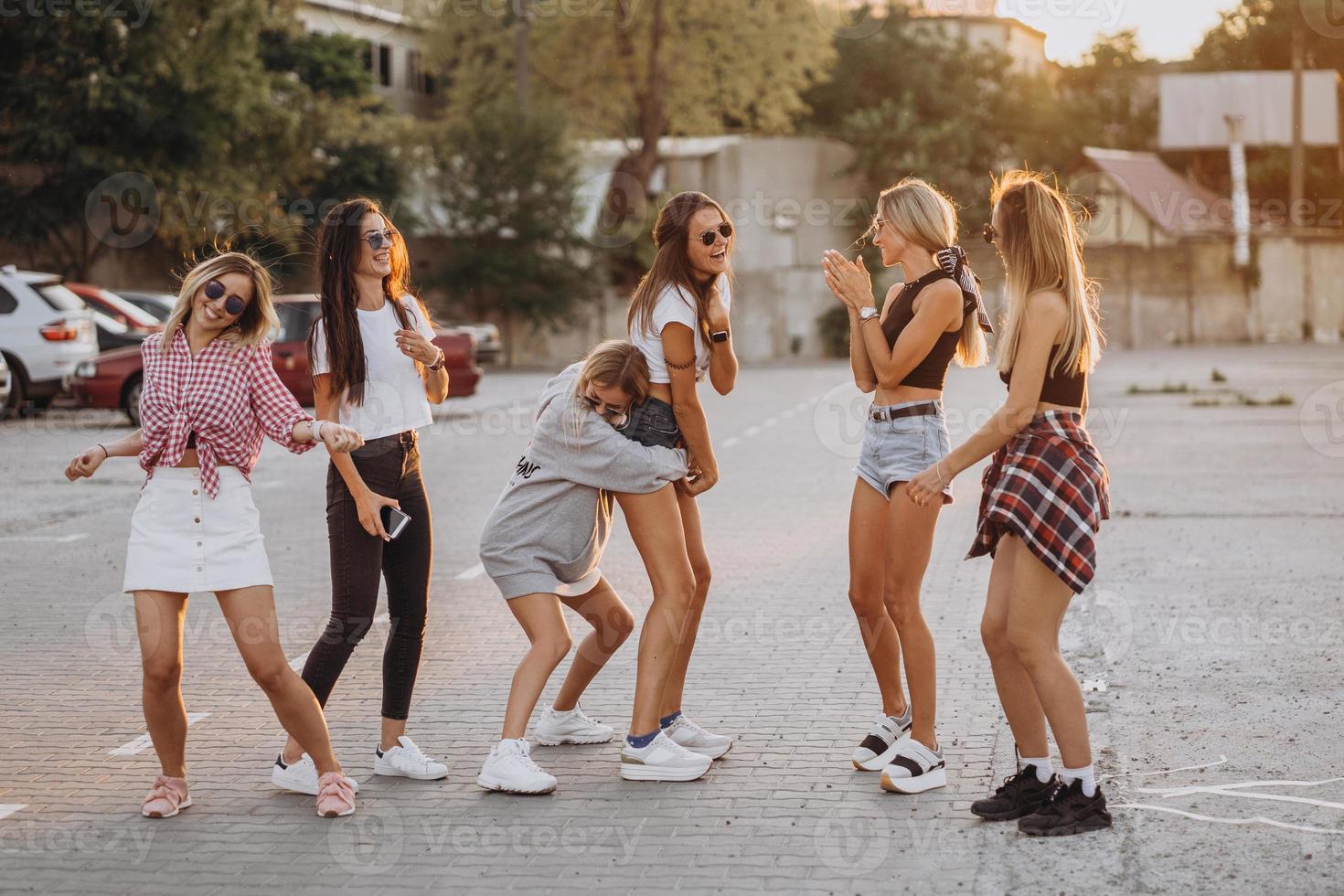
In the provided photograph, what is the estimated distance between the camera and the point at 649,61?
1805 inches

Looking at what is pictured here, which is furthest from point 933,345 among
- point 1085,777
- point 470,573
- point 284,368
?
point 284,368

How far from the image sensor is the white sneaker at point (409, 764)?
5664 mm

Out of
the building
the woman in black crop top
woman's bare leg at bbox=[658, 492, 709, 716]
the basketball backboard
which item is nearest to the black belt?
the woman in black crop top

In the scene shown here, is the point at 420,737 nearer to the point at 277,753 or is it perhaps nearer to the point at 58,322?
the point at 277,753

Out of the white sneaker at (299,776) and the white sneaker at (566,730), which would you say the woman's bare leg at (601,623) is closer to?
the white sneaker at (566,730)

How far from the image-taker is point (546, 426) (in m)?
5.62

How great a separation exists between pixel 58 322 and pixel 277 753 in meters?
17.2

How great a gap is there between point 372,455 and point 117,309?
19.9 metres

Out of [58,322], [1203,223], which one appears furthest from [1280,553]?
[1203,223]

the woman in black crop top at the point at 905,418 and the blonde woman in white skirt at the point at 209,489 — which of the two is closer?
the blonde woman in white skirt at the point at 209,489

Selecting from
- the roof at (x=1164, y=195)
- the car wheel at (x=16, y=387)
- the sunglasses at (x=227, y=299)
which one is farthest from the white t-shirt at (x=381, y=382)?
the roof at (x=1164, y=195)

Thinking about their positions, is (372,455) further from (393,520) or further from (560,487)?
(560,487)

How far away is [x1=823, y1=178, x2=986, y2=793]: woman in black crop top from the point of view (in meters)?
5.44

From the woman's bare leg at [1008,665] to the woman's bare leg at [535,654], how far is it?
143 cm
